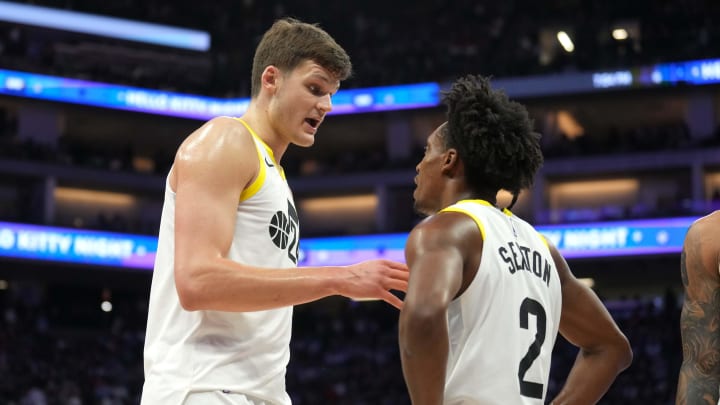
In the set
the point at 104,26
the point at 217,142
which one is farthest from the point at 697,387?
the point at 104,26

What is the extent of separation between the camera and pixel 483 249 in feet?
10.1

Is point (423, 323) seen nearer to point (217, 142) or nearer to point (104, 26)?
point (217, 142)

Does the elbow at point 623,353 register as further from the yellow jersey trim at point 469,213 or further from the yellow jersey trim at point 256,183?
the yellow jersey trim at point 256,183

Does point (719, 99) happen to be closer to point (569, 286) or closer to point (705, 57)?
point (705, 57)

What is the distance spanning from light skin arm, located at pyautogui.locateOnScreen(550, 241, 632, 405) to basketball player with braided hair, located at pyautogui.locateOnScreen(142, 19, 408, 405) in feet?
2.33

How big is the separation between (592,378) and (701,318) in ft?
2.50

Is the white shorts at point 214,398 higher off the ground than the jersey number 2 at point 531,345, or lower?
lower

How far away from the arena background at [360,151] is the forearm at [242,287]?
20.4m

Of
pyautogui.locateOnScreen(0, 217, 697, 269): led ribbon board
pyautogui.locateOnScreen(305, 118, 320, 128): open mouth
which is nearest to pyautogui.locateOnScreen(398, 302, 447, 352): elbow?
pyautogui.locateOnScreen(305, 118, 320, 128): open mouth

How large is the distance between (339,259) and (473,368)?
90.7 ft

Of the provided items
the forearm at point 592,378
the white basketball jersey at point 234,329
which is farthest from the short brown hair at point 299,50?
the forearm at point 592,378

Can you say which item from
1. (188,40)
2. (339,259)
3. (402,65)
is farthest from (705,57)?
(188,40)

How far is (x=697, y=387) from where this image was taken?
159 inches

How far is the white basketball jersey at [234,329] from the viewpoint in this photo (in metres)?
3.40
